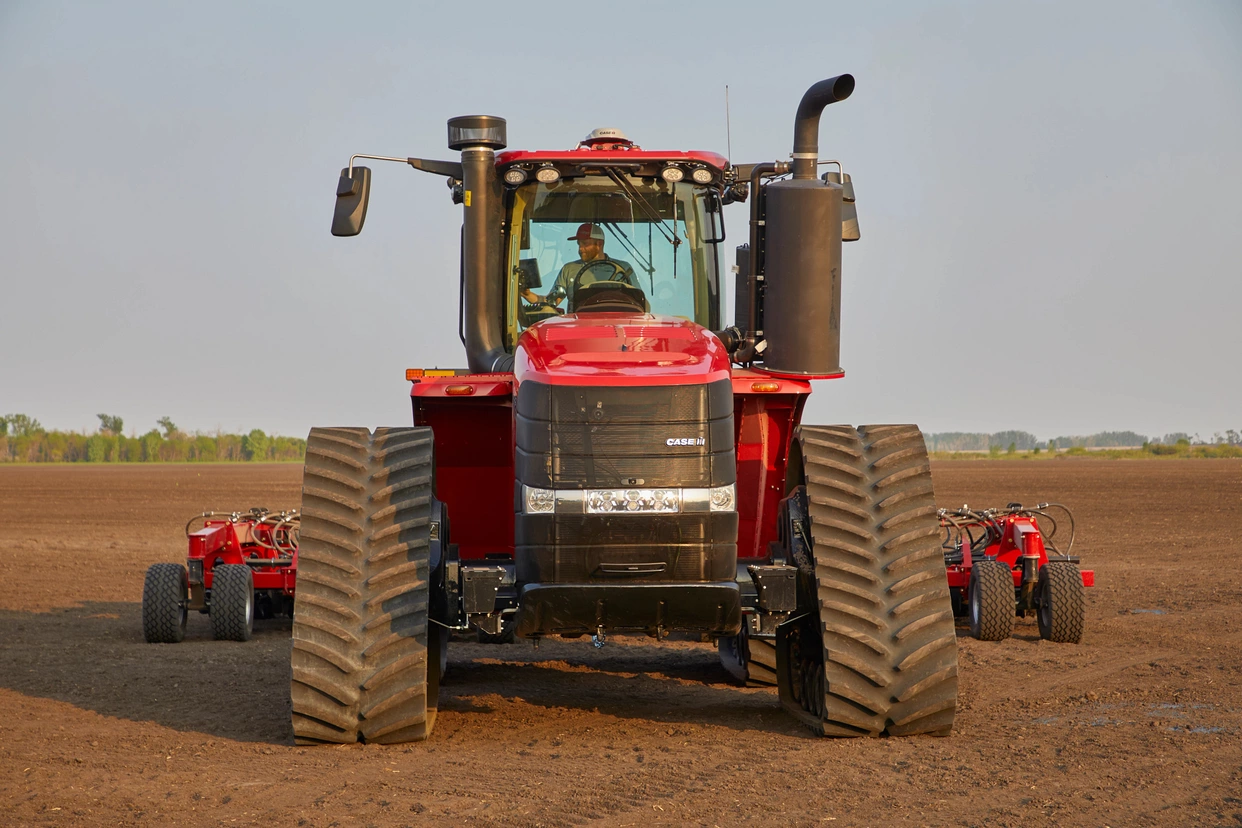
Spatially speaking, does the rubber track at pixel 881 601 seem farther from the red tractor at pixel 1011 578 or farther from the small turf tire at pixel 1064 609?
the small turf tire at pixel 1064 609

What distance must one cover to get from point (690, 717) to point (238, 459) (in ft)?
289

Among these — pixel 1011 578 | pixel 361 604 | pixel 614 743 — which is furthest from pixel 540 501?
pixel 1011 578

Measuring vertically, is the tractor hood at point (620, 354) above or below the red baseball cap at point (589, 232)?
below

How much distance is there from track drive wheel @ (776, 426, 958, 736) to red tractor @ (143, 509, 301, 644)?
20.4ft

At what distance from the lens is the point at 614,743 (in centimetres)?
743

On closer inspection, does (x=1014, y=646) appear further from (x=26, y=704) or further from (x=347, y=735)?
(x=26, y=704)

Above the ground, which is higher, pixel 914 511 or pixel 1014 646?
pixel 914 511

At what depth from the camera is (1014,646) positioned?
12.2 metres

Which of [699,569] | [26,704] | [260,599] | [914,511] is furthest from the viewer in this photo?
[260,599]

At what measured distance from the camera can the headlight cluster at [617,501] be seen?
6.69m

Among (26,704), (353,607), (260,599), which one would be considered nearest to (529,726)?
(353,607)

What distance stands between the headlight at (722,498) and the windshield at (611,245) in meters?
1.88

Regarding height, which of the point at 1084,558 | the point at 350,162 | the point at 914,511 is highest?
the point at 350,162

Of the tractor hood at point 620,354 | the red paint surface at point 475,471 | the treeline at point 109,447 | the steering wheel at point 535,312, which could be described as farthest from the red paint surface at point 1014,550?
the treeline at point 109,447
